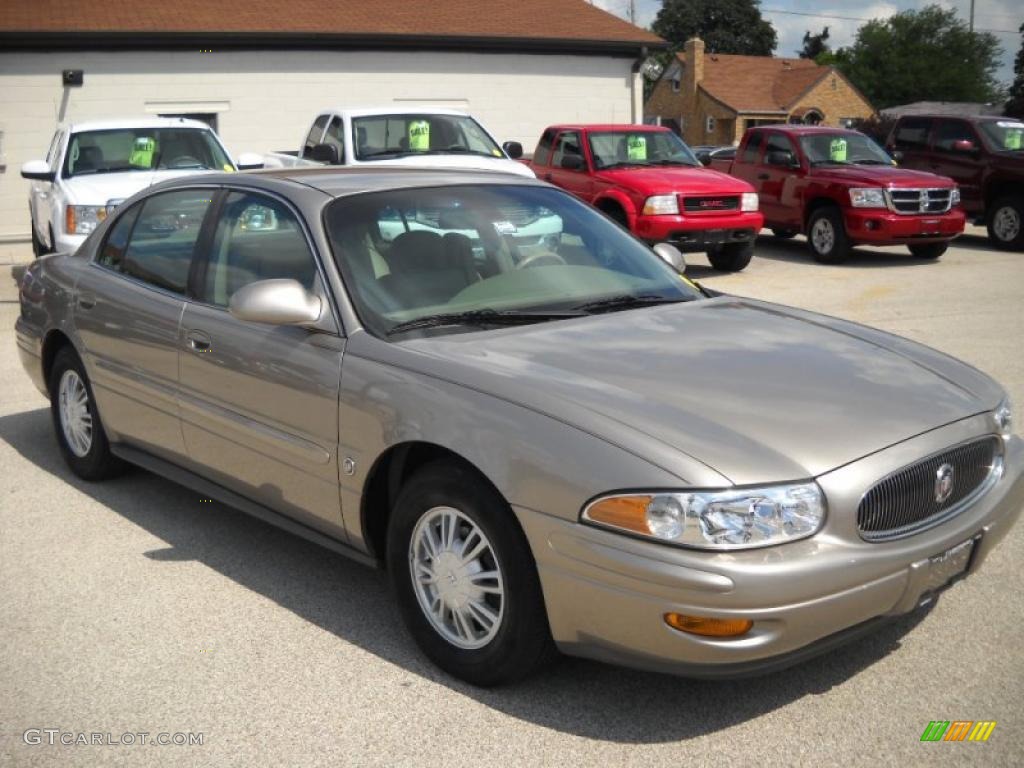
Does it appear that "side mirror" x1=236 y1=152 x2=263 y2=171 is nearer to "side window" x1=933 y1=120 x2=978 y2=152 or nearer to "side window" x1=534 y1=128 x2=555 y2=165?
"side window" x1=534 y1=128 x2=555 y2=165

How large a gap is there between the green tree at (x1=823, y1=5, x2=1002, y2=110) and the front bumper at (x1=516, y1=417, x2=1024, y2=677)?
81944 mm

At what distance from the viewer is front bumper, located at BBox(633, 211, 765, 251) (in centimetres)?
1329

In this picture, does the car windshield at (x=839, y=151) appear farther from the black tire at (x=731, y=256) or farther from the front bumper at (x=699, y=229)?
the front bumper at (x=699, y=229)

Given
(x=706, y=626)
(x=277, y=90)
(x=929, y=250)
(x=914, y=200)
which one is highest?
(x=277, y=90)

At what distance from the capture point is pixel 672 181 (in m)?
13.6

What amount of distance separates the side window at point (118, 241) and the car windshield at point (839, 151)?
11.9 m

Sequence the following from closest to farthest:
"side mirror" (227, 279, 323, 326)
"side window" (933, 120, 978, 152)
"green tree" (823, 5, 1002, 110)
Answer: "side mirror" (227, 279, 323, 326)
"side window" (933, 120, 978, 152)
"green tree" (823, 5, 1002, 110)

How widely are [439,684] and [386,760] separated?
47 cm

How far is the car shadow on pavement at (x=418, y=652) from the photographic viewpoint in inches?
137

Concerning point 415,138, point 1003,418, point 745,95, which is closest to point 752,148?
point 415,138

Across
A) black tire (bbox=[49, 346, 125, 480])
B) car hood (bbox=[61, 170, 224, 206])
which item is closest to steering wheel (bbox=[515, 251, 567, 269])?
black tire (bbox=[49, 346, 125, 480])

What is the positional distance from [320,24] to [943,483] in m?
21.8

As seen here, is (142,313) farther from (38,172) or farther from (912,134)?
(912,134)

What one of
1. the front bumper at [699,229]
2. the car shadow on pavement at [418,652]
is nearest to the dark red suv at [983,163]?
the front bumper at [699,229]
